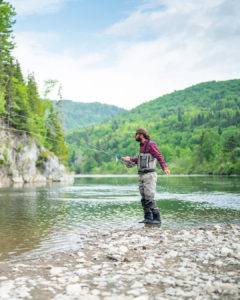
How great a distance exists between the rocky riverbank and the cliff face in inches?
1567

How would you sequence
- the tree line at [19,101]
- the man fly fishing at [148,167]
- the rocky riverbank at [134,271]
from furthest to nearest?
1. the tree line at [19,101]
2. the man fly fishing at [148,167]
3. the rocky riverbank at [134,271]

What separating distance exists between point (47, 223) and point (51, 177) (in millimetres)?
53989

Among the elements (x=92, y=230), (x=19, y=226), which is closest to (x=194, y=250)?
(x=92, y=230)

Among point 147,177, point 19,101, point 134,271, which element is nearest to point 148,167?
point 147,177

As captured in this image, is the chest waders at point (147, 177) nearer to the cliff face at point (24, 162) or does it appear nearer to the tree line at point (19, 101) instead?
the tree line at point (19, 101)

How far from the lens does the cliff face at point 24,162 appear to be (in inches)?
1863

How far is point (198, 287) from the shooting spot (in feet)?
14.7

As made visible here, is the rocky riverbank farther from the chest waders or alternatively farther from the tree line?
the tree line

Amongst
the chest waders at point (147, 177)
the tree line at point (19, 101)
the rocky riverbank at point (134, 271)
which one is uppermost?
the tree line at point (19, 101)

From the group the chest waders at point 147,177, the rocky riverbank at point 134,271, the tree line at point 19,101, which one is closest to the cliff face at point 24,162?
the tree line at point 19,101

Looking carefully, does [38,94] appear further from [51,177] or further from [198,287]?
[198,287]

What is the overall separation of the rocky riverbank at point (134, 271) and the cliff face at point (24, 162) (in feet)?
131

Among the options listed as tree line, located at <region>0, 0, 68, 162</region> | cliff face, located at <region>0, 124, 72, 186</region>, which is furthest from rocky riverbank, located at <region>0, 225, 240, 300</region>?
cliff face, located at <region>0, 124, 72, 186</region>

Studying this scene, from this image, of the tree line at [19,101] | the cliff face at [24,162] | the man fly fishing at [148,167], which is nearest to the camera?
the man fly fishing at [148,167]
